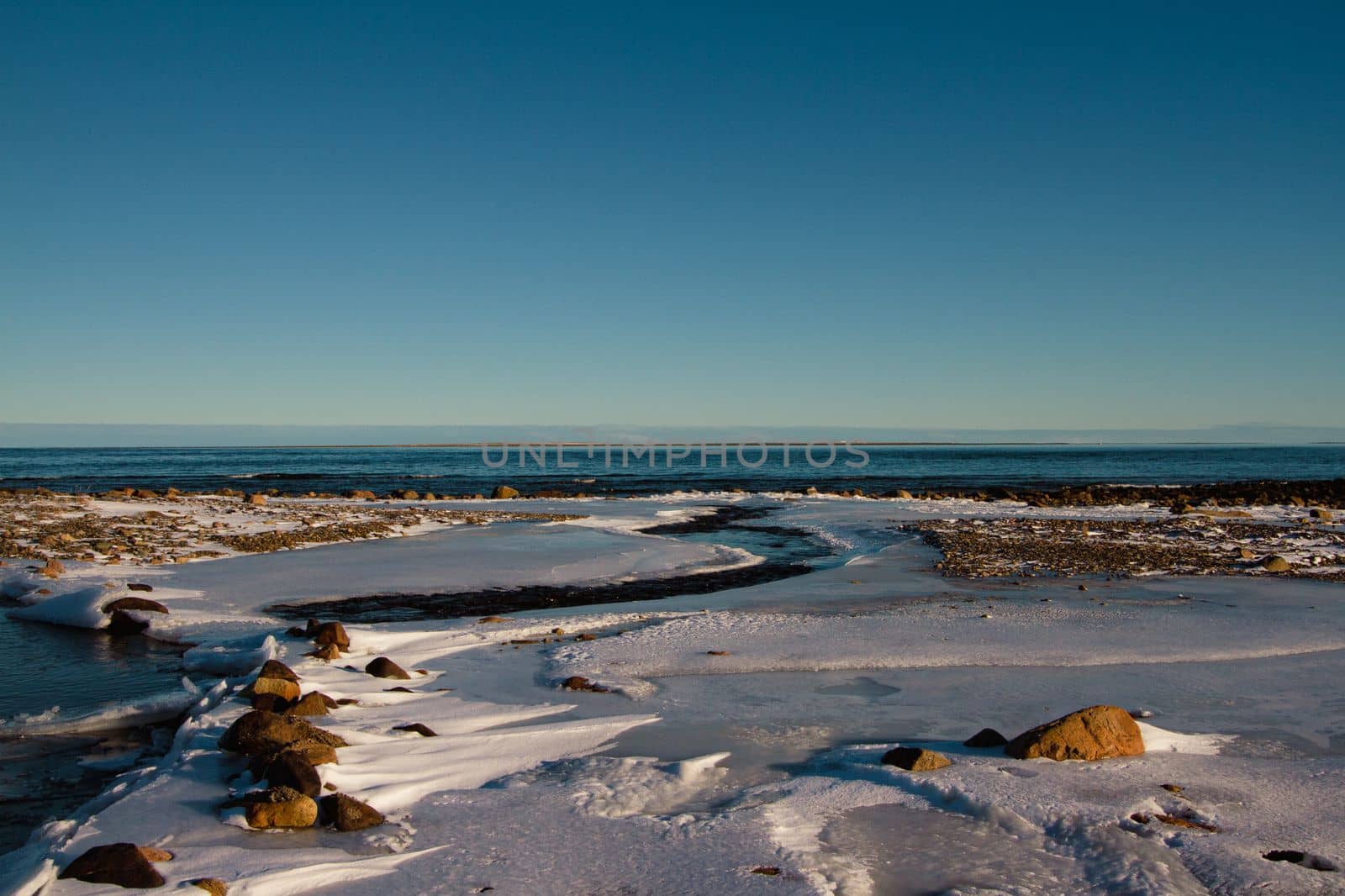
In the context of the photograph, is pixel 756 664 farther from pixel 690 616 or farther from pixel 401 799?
pixel 401 799

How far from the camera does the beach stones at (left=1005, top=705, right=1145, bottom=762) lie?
6203 mm

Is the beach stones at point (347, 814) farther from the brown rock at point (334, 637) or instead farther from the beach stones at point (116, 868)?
the brown rock at point (334, 637)

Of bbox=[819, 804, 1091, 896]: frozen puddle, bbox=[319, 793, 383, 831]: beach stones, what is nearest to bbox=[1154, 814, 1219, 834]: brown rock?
bbox=[819, 804, 1091, 896]: frozen puddle

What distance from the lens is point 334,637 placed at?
927 cm

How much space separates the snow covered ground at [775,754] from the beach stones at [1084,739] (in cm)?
11

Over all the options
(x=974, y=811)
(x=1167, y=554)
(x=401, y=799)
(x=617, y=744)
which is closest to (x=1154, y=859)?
(x=974, y=811)

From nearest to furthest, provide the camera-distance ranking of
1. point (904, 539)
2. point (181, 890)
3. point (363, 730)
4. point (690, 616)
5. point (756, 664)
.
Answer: point (181, 890), point (363, 730), point (756, 664), point (690, 616), point (904, 539)

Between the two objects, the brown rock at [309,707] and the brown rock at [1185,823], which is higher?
the brown rock at [309,707]

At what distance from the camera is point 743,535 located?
24125 mm

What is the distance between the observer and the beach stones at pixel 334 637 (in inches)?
361

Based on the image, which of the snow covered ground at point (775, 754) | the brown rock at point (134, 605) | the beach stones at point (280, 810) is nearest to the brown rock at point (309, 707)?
the snow covered ground at point (775, 754)

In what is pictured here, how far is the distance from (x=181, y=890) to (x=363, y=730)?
2.49 metres

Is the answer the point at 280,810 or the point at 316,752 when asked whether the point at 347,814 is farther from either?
the point at 316,752

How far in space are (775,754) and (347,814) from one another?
2.95m
